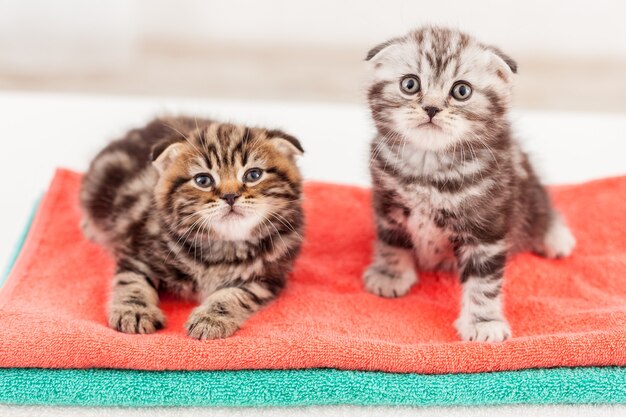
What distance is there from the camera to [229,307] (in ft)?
6.31

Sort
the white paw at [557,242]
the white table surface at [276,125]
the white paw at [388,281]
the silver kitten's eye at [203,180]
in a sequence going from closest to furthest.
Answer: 1. the silver kitten's eye at [203,180]
2. the white paw at [388,281]
3. the white paw at [557,242]
4. the white table surface at [276,125]

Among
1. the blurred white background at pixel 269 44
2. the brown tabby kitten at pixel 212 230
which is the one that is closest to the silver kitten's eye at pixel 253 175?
the brown tabby kitten at pixel 212 230

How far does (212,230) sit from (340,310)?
418 mm

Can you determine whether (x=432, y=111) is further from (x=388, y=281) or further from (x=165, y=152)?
(x=165, y=152)

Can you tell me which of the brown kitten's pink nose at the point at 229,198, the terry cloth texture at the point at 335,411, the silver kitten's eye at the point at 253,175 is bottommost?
the terry cloth texture at the point at 335,411

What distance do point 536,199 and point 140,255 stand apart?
1.21 metres

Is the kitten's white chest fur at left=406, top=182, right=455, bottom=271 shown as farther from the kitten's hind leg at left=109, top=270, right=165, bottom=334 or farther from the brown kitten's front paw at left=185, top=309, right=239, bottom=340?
the kitten's hind leg at left=109, top=270, right=165, bottom=334

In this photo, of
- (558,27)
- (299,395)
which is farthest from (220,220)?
(558,27)

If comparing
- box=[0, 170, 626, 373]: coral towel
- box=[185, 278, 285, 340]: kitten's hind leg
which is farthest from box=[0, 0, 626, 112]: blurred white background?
box=[185, 278, 285, 340]: kitten's hind leg

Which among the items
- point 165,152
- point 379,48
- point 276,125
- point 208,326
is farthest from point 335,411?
point 276,125

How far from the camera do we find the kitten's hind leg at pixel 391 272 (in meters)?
2.17

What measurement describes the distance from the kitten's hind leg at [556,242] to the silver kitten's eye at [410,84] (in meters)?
0.76

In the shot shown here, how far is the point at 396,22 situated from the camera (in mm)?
3688

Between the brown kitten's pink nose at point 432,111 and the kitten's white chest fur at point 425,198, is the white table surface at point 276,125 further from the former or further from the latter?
the brown kitten's pink nose at point 432,111
